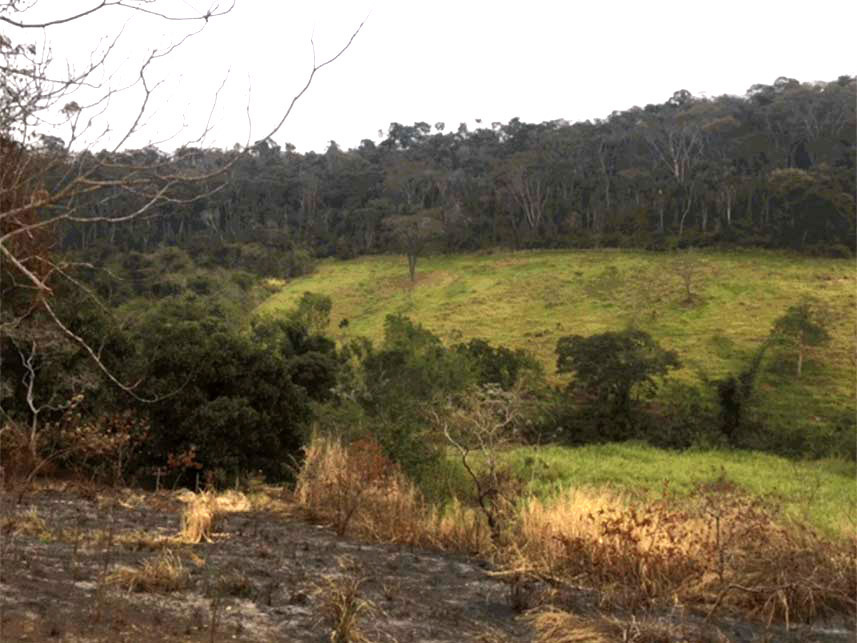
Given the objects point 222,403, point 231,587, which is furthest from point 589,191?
point 231,587

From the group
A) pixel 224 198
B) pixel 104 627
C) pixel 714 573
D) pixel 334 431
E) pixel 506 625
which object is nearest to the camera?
pixel 104 627

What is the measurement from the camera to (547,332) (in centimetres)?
3681

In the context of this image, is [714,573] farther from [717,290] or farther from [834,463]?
[717,290]

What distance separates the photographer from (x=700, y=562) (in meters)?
6.35

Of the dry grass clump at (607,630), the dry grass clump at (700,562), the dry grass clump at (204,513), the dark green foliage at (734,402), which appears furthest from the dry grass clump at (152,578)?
the dark green foliage at (734,402)

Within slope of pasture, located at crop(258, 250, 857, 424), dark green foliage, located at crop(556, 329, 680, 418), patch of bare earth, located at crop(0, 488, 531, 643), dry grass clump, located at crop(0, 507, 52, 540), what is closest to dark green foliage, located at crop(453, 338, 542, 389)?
dark green foliage, located at crop(556, 329, 680, 418)

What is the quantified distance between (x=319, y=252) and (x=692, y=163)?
25.8 metres

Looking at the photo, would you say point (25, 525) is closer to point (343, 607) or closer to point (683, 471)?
point (343, 607)

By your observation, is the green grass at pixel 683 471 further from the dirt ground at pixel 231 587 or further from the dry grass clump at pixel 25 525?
the dry grass clump at pixel 25 525

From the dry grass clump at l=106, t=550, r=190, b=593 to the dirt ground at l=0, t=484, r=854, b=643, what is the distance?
0.02 m

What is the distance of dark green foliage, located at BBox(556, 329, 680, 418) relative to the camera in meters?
27.3

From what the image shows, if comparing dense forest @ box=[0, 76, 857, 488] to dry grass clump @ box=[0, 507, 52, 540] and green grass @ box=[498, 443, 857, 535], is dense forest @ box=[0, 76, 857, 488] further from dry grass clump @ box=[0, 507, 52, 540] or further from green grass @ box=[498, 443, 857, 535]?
green grass @ box=[498, 443, 857, 535]

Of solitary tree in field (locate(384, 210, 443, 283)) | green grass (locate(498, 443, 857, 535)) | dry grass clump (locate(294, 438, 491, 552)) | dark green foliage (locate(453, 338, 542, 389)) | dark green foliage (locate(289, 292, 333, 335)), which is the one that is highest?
solitary tree in field (locate(384, 210, 443, 283))

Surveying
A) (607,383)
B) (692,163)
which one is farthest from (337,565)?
(692,163)
